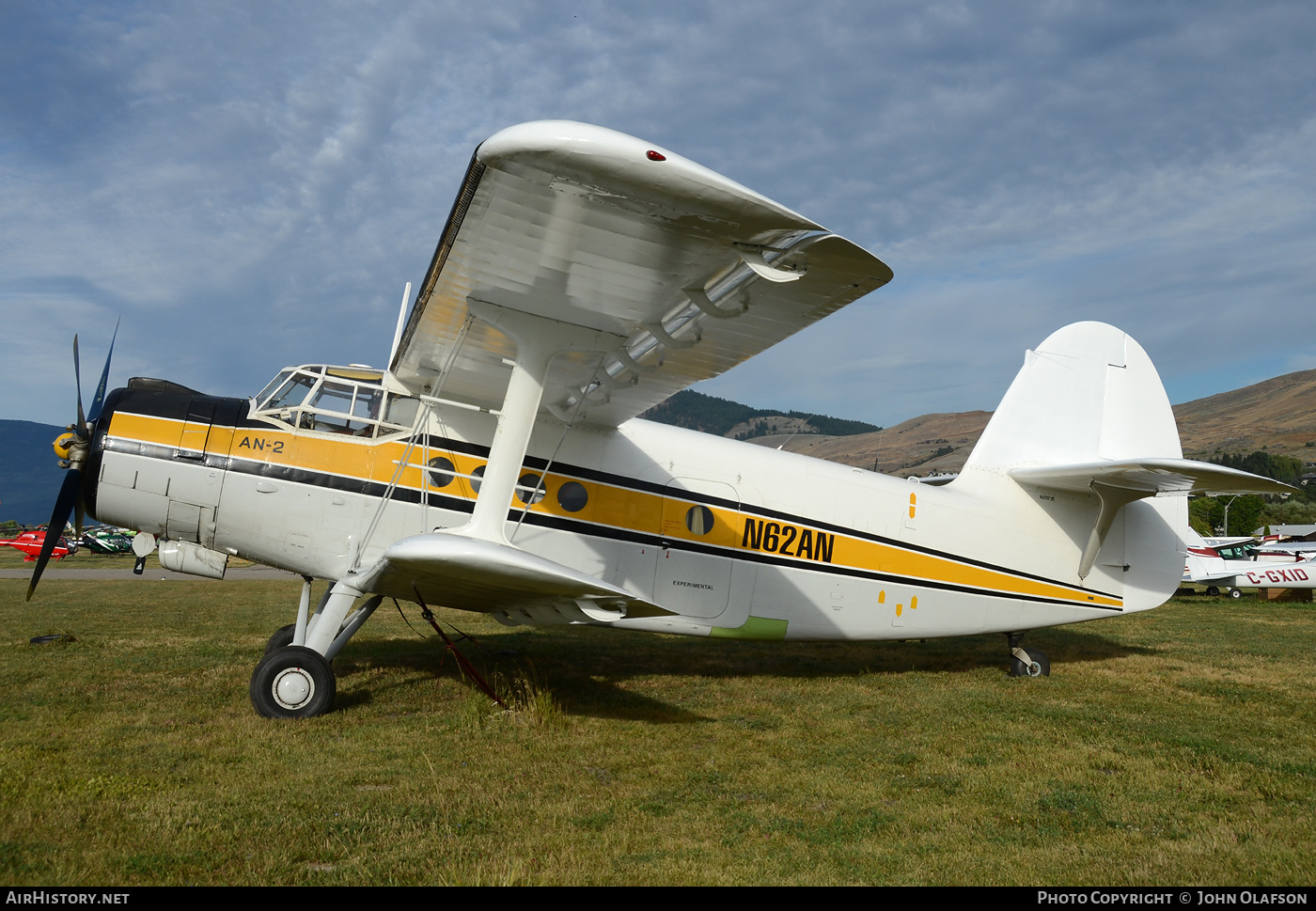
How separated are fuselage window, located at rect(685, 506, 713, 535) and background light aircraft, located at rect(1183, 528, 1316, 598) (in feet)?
58.4

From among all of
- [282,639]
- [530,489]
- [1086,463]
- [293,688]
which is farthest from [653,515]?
[1086,463]

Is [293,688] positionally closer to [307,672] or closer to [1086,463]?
[307,672]

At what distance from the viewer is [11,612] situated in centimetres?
1245

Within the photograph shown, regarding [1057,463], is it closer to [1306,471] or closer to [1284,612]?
[1284,612]

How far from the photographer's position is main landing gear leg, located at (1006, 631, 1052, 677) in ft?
27.8

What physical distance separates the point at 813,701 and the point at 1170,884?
13.0 feet

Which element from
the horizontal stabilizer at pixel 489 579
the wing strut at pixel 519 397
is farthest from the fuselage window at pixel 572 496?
the wing strut at pixel 519 397

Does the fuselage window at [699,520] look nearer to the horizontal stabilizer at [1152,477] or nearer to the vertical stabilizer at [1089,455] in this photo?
the vertical stabilizer at [1089,455]

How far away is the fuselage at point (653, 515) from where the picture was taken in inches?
248

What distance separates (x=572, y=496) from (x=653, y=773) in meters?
2.75

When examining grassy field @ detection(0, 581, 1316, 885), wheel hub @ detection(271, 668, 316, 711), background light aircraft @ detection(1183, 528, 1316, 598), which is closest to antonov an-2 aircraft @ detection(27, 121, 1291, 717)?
wheel hub @ detection(271, 668, 316, 711)

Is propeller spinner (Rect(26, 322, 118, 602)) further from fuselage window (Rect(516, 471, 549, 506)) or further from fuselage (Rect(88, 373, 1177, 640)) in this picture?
fuselage window (Rect(516, 471, 549, 506))

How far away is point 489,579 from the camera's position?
4.96 m

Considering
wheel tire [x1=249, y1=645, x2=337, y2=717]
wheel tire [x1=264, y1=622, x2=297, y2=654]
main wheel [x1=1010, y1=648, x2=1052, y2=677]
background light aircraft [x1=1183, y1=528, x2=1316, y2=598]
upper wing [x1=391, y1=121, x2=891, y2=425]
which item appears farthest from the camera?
background light aircraft [x1=1183, y1=528, x2=1316, y2=598]
